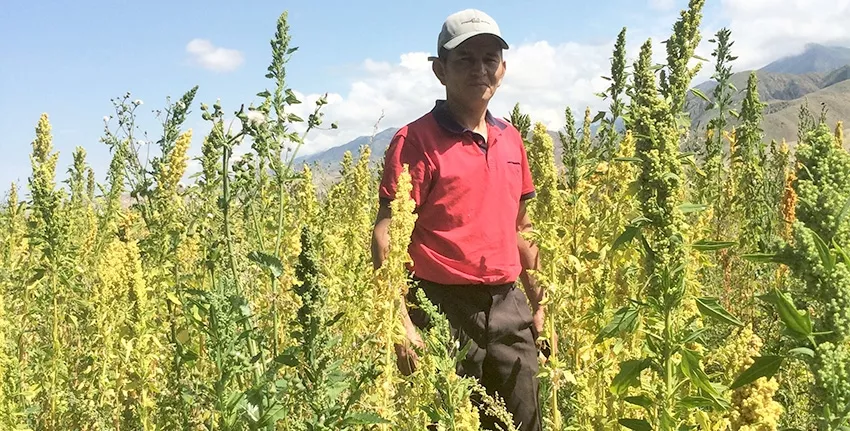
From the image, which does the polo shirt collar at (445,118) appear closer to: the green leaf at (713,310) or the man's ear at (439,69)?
the man's ear at (439,69)

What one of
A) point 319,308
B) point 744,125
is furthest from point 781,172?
point 319,308

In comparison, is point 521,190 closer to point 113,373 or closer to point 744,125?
point 113,373

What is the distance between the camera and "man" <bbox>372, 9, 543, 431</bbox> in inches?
118

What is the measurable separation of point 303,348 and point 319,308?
13 cm

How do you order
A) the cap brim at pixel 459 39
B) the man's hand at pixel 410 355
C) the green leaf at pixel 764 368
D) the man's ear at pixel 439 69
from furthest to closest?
the man's ear at pixel 439 69 < the cap brim at pixel 459 39 < the man's hand at pixel 410 355 < the green leaf at pixel 764 368

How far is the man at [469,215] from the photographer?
2.99 meters

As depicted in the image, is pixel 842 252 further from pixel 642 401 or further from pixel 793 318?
pixel 642 401

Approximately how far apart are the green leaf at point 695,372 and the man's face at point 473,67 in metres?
1.69

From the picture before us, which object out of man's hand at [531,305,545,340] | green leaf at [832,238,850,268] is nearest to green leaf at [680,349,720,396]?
green leaf at [832,238,850,268]

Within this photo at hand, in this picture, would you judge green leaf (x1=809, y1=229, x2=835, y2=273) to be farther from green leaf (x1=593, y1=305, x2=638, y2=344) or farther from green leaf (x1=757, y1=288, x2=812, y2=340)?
green leaf (x1=593, y1=305, x2=638, y2=344)

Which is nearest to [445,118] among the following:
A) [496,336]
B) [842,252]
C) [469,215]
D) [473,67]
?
[473,67]

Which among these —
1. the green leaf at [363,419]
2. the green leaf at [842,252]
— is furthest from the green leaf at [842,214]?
the green leaf at [363,419]

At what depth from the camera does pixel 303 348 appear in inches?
67.4

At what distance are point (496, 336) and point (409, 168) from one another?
95 cm
